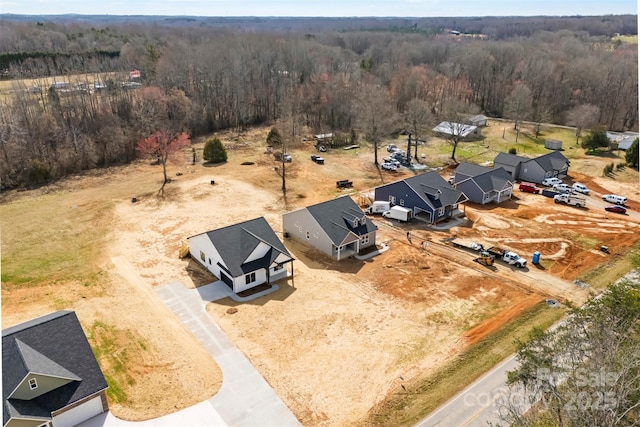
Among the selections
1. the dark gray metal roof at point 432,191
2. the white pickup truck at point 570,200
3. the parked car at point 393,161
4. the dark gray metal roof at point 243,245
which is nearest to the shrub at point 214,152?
the parked car at point 393,161

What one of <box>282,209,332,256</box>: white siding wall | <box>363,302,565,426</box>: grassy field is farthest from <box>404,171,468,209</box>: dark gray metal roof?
<box>363,302,565,426</box>: grassy field

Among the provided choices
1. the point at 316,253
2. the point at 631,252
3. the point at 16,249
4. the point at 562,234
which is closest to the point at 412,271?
the point at 316,253

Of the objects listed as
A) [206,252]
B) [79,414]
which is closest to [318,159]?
[206,252]

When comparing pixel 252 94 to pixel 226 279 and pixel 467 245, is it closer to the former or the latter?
pixel 467 245

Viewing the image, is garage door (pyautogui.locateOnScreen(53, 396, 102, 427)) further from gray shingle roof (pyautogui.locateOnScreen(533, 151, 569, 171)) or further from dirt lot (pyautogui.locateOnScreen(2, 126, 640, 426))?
gray shingle roof (pyautogui.locateOnScreen(533, 151, 569, 171))

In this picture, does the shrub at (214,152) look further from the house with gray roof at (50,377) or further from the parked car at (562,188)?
the parked car at (562,188)

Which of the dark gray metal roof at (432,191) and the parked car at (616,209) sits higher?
the dark gray metal roof at (432,191)

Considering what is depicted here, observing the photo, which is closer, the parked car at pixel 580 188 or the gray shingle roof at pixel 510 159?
the parked car at pixel 580 188
